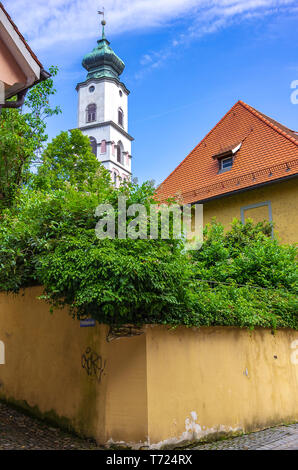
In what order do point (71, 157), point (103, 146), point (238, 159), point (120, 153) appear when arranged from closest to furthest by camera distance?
1. point (238, 159)
2. point (71, 157)
3. point (103, 146)
4. point (120, 153)

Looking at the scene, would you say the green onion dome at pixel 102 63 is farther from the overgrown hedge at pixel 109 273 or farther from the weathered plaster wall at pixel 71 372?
the weathered plaster wall at pixel 71 372

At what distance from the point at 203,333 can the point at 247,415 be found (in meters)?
2.03

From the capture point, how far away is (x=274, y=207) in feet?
53.3

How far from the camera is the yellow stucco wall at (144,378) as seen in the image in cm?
684

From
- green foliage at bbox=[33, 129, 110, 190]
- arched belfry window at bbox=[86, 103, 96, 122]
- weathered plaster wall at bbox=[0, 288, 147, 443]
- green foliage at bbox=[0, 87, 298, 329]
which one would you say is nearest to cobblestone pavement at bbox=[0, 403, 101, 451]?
weathered plaster wall at bbox=[0, 288, 147, 443]

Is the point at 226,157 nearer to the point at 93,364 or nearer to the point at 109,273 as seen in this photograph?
the point at 93,364

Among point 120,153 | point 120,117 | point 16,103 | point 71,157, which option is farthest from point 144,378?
point 120,117

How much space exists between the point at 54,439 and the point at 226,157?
48.4 feet

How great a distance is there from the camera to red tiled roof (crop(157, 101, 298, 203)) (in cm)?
1661

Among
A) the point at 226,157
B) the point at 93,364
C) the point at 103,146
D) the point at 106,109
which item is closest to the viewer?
the point at 93,364

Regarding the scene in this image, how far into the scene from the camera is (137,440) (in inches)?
262

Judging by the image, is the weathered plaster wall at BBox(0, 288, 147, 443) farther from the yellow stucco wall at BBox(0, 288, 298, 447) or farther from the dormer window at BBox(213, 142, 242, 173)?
the dormer window at BBox(213, 142, 242, 173)
